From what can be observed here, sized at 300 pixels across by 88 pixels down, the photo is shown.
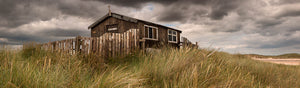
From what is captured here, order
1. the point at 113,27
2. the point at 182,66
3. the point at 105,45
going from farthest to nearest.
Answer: the point at 113,27
the point at 105,45
the point at 182,66

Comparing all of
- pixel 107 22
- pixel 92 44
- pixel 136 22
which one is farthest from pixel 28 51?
pixel 107 22

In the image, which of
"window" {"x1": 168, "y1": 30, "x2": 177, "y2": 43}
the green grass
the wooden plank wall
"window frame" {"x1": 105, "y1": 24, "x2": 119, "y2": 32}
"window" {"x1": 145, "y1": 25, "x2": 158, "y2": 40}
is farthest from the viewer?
"window" {"x1": 168, "y1": 30, "x2": 177, "y2": 43}

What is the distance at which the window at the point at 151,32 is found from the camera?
15.1 m

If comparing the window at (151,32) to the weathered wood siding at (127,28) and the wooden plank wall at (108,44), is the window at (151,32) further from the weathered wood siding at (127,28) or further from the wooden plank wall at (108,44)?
the wooden plank wall at (108,44)

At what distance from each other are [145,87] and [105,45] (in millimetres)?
4324

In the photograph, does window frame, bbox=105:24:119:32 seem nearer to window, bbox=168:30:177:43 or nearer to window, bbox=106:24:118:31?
window, bbox=106:24:118:31

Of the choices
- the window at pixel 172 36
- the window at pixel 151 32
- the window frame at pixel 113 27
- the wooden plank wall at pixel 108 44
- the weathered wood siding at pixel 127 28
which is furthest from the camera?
the window at pixel 172 36

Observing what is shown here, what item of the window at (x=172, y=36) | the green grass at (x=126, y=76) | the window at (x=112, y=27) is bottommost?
the green grass at (x=126, y=76)

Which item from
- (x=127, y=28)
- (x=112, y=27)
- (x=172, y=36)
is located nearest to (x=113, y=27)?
(x=112, y=27)

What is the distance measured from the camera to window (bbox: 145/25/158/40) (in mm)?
15086

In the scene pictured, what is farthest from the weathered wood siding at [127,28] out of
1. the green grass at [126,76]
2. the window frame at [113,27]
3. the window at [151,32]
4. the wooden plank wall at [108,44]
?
the green grass at [126,76]

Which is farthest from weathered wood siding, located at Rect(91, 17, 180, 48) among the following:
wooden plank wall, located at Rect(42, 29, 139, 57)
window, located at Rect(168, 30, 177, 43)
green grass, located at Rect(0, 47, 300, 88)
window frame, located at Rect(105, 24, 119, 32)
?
green grass, located at Rect(0, 47, 300, 88)

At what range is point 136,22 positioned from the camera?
46.0 feet

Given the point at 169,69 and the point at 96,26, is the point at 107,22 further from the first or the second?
the point at 169,69
